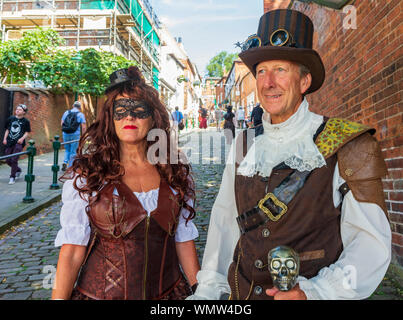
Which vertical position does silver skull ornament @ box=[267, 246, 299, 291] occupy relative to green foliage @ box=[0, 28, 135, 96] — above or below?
below

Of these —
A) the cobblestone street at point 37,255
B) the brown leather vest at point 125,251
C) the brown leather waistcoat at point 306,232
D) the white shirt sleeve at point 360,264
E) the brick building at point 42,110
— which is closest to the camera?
the white shirt sleeve at point 360,264

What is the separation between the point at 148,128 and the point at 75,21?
23734 millimetres

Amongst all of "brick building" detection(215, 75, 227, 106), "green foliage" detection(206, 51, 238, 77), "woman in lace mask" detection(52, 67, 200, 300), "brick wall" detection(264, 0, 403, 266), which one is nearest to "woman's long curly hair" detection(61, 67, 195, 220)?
"woman in lace mask" detection(52, 67, 200, 300)

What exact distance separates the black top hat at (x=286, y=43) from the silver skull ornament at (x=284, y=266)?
1032 mm

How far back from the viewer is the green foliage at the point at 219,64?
8044 centimetres

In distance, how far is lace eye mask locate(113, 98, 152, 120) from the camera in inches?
86.8

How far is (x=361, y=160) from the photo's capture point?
4.67 ft

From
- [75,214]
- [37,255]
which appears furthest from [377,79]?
[37,255]

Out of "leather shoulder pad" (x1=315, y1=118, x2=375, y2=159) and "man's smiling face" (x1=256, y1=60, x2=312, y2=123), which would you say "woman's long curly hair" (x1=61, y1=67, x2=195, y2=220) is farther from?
"leather shoulder pad" (x1=315, y1=118, x2=375, y2=159)

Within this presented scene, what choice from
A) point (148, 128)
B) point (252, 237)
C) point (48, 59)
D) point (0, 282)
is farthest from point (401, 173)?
point (48, 59)

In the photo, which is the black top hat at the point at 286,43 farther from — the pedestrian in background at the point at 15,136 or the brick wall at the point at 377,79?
the pedestrian in background at the point at 15,136

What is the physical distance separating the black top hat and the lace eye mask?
0.79 meters

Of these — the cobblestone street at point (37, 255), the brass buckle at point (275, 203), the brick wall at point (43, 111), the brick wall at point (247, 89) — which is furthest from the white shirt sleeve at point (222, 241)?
the brick wall at point (247, 89)

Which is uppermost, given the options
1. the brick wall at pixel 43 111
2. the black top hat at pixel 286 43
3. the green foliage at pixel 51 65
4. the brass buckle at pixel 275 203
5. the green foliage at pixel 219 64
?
the green foliage at pixel 219 64
